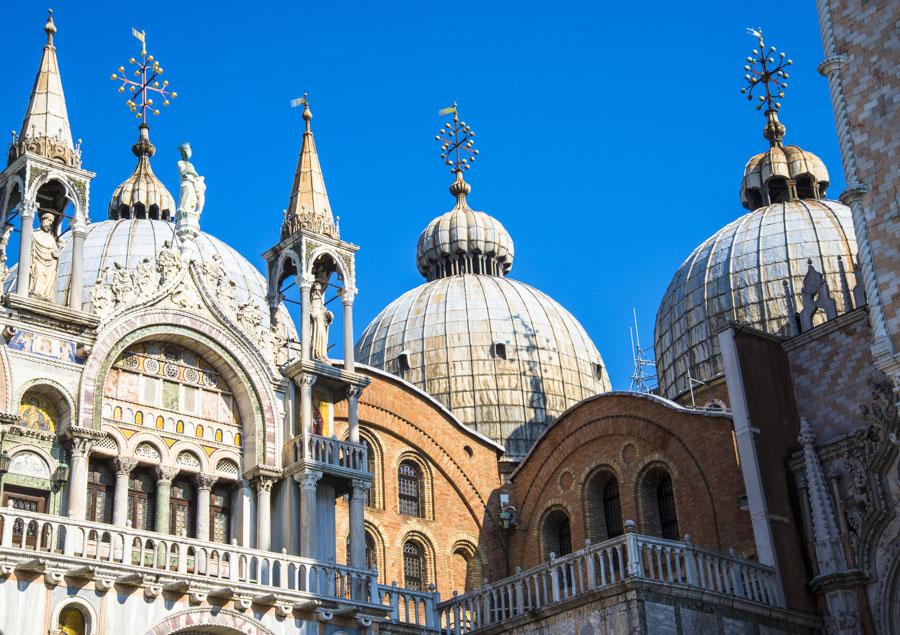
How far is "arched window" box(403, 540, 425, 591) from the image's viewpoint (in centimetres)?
3291

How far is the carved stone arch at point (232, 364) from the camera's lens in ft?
80.1

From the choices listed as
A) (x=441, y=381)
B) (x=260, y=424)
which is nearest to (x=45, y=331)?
(x=260, y=424)

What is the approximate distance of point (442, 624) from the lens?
25312 millimetres

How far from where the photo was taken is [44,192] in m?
25.0

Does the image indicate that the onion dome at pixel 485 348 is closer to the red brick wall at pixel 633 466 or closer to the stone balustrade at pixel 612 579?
the red brick wall at pixel 633 466

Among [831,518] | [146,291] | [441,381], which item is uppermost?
[441,381]

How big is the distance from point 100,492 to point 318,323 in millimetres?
5467

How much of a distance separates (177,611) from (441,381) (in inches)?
884

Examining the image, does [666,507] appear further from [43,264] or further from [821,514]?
[43,264]

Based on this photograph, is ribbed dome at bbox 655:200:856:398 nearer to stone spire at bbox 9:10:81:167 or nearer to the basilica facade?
the basilica facade

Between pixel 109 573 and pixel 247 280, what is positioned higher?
pixel 247 280

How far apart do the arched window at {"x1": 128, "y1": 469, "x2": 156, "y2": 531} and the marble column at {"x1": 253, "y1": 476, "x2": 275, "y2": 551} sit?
5.98 ft

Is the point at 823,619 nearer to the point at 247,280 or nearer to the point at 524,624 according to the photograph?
the point at 524,624

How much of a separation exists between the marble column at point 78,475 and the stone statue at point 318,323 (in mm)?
5170
